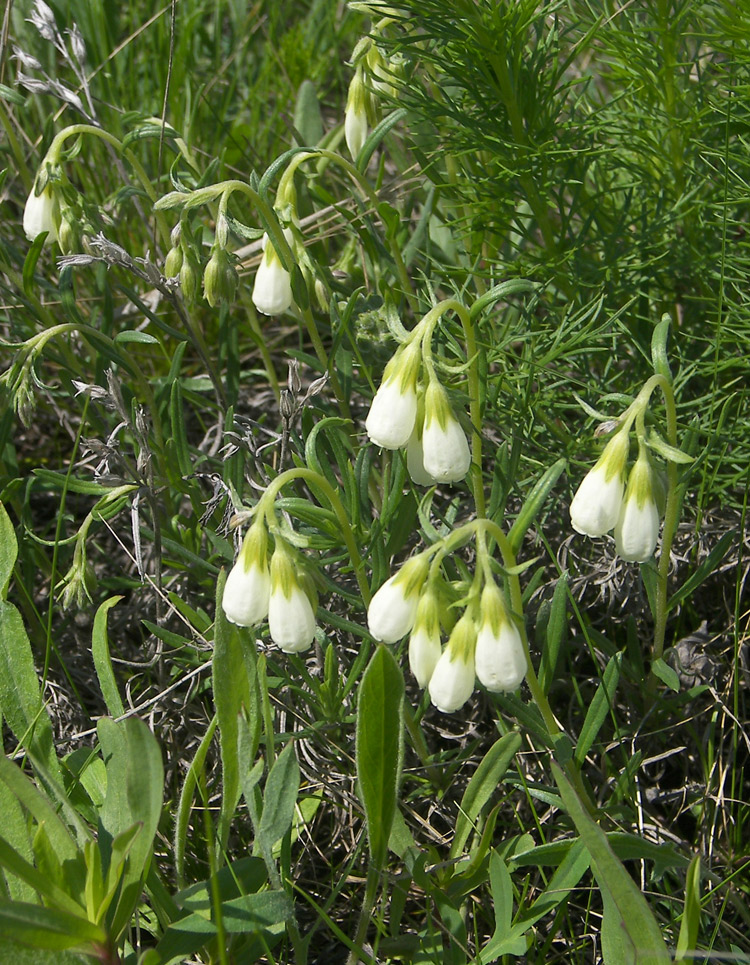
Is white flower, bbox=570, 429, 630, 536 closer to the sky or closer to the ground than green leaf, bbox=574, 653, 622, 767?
closer to the sky

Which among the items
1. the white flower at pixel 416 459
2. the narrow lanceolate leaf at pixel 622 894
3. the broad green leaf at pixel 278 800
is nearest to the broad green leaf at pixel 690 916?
the narrow lanceolate leaf at pixel 622 894

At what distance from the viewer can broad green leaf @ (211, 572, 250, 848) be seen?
78.3 inches

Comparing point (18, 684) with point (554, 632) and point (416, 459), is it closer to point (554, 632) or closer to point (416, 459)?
point (416, 459)

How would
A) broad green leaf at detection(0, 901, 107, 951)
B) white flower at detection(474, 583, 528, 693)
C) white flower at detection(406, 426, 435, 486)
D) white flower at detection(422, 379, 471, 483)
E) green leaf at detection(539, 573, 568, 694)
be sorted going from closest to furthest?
broad green leaf at detection(0, 901, 107, 951) → white flower at detection(474, 583, 528, 693) → white flower at detection(422, 379, 471, 483) → white flower at detection(406, 426, 435, 486) → green leaf at detection(539, 573, 568, 694)

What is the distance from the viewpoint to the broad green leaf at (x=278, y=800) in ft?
6.30

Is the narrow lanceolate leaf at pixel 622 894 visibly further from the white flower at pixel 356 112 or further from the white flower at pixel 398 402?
the white flower at pixel 356 112

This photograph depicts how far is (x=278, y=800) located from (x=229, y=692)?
0.79ft

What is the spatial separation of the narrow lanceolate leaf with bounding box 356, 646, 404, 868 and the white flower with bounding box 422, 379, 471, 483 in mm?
365

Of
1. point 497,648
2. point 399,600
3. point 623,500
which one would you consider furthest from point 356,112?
point 497,648

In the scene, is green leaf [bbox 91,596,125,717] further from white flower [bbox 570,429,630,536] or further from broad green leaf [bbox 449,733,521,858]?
white flower [bbox 570,429,630,536]

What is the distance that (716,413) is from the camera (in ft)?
9.84

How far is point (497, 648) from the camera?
5.62ft

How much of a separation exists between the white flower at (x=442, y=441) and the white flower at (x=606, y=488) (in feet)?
0.82

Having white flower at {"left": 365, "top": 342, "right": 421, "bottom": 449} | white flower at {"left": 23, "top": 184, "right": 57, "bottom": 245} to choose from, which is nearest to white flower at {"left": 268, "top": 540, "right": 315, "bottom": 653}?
white flower at {"left": 365, "top": 342, "right": 421, "bottom": 449}
